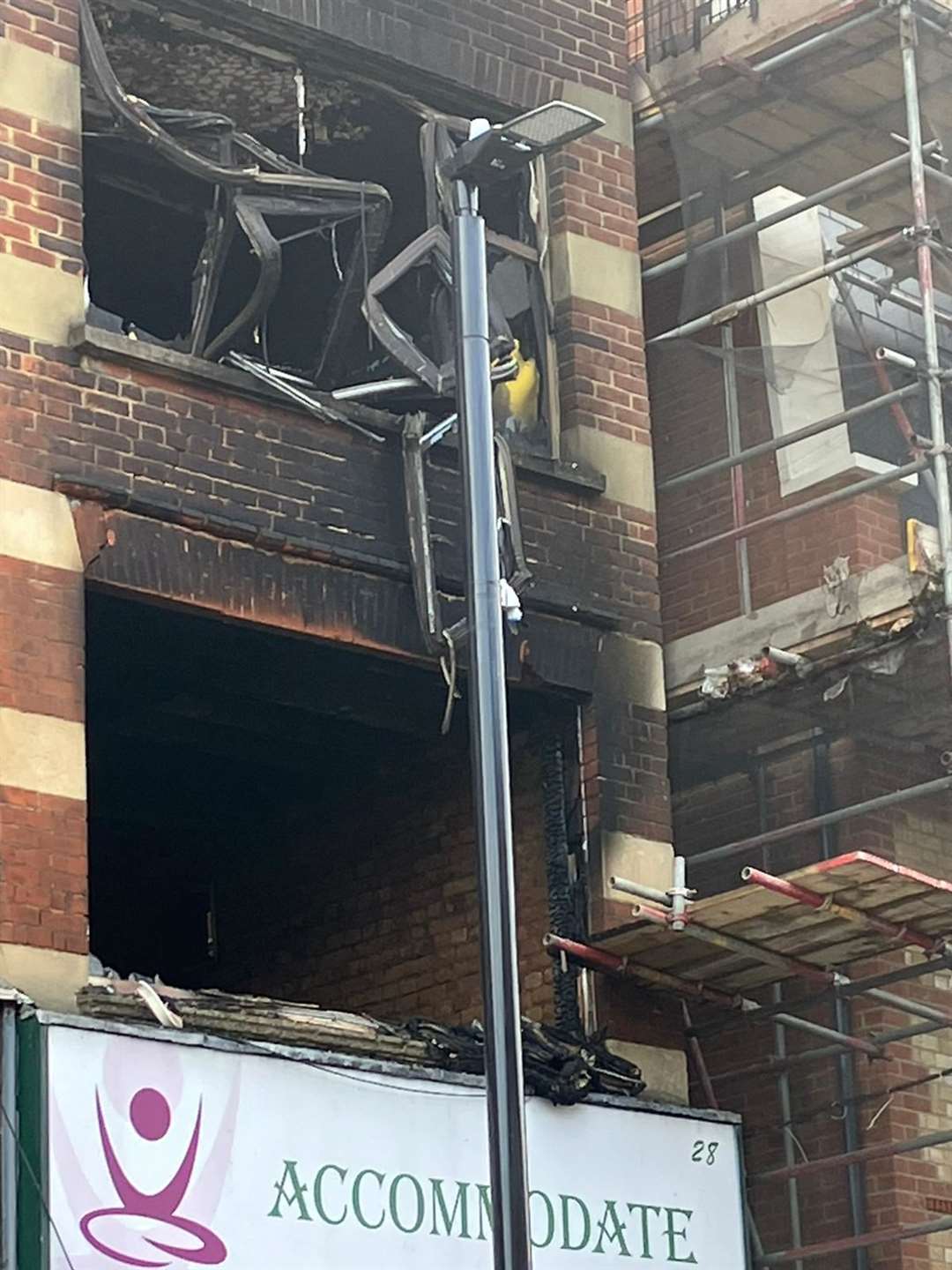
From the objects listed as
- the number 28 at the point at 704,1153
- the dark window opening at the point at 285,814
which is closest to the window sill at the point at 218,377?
the dark window opening at the point at 285,814

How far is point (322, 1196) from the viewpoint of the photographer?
12.5 metres

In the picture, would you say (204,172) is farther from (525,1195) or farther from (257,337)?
(525,1195)

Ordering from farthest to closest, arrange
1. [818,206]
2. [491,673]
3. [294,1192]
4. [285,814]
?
[285,814]
[818,206]
[294,1192]
[491,673]

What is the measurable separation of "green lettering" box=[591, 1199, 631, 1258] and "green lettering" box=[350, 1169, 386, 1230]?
1303 mm

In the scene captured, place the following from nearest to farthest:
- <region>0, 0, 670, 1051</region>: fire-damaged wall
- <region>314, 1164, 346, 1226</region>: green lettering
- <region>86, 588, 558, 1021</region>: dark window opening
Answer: <region>314, 1164, 346, 1226</region>: green lettering, <region>0, 0, 670, 1051</region>: fire-damaged wall, <region>86, 588, 558, 1021</region>: dark window opening

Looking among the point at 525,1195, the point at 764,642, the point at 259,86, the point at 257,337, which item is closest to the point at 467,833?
the point at 764,642

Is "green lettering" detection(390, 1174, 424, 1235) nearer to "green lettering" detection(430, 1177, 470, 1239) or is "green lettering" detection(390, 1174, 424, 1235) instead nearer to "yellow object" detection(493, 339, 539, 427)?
"green lettering" detection(430, 1177, 470, 1239)

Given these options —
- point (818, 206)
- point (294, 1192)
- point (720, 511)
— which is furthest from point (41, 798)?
point (818, 206)

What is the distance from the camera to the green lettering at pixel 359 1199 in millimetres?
12625

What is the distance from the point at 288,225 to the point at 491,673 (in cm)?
538

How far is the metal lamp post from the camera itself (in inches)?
395

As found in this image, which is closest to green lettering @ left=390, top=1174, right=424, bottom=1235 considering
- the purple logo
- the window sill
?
the purple logo

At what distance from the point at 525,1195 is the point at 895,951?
6.31 m

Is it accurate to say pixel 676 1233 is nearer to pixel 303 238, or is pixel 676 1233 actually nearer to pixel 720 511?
pixel 720 511
